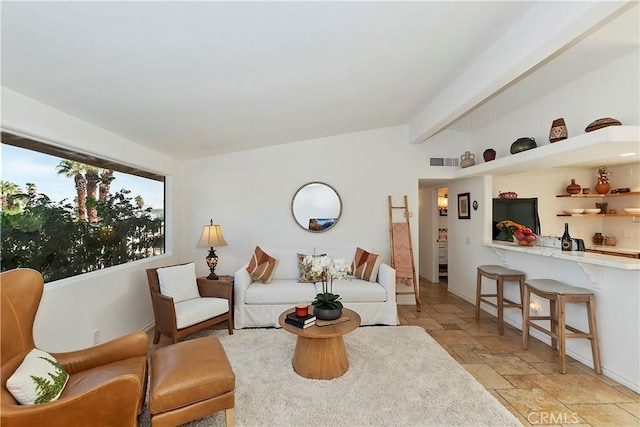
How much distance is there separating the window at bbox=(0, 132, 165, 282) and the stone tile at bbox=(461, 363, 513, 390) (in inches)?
147

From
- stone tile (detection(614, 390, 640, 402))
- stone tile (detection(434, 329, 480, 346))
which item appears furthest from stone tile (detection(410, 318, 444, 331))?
stone tile (detection(614, 390, 640, 402))

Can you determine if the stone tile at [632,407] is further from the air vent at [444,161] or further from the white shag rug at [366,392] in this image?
the air vent at [444,161]

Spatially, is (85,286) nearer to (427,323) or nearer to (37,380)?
(37,380)

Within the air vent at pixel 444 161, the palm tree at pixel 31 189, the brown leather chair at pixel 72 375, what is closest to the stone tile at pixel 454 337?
the air vent at pixel 444 161

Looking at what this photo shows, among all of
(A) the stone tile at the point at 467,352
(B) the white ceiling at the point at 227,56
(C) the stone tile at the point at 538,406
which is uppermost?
(B) the white ceiling at the point at 227,56

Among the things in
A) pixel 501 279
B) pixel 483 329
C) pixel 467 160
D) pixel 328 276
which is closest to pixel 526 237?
pixel 501 279

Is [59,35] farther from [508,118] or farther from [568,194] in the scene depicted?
[568,194]

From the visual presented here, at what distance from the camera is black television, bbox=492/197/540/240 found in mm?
4605

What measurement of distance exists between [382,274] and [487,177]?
2.20m

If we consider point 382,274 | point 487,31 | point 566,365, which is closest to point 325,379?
point 382,274

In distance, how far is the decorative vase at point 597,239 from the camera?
465 cm

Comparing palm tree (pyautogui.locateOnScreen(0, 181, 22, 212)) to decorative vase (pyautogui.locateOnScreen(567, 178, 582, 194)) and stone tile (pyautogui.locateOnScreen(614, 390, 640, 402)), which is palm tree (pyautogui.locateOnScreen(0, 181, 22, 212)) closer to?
stone tile (pyautogui.locateOnScreen(614, 390, 640, 402))

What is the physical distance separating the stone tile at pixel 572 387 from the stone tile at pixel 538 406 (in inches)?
3.2

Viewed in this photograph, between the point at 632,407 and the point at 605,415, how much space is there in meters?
0.30
